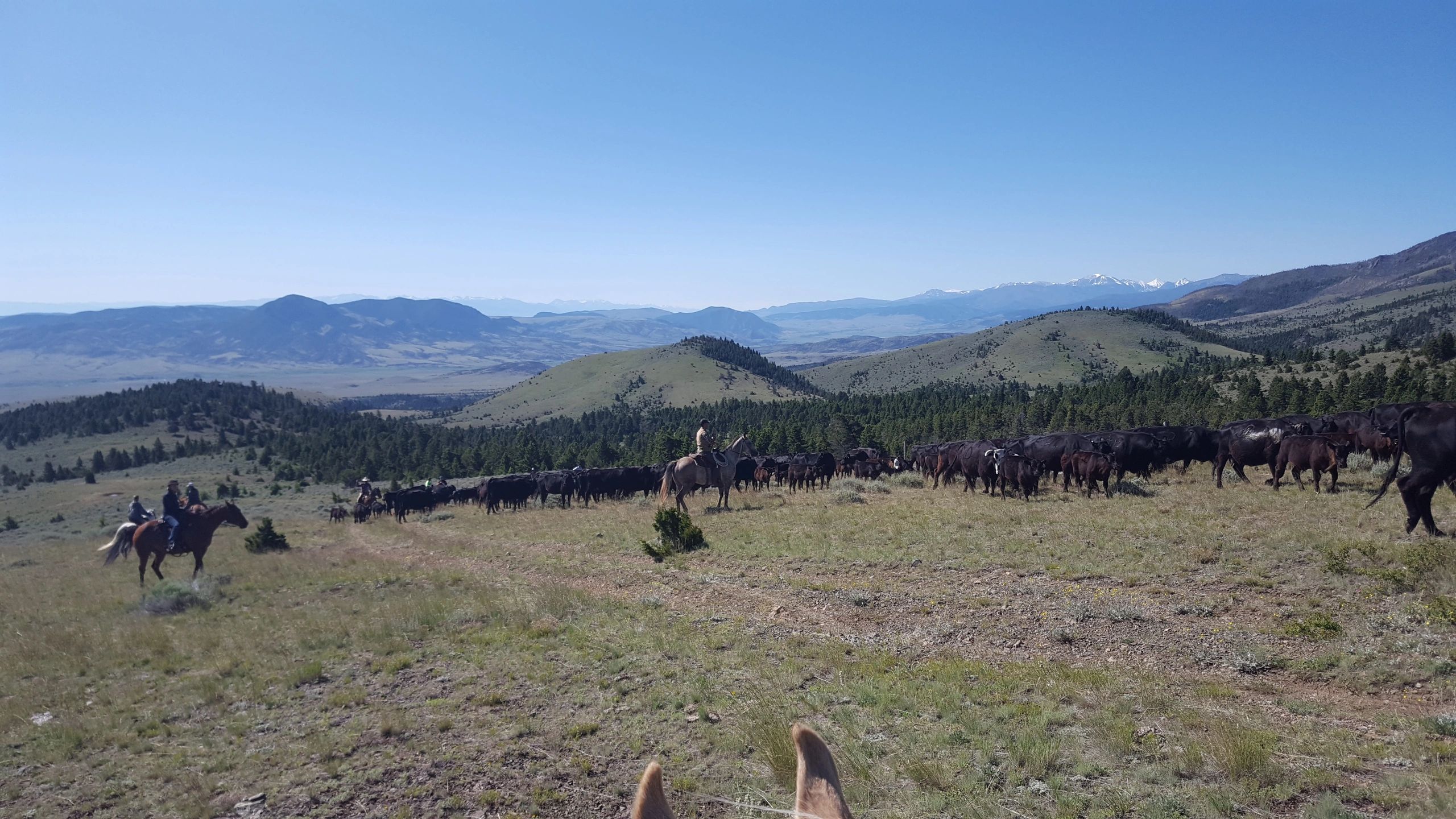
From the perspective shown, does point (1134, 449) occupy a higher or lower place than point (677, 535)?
higher

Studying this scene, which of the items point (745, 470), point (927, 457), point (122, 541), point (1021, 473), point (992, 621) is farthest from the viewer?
point (745, 470)

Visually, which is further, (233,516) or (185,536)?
(233,516)

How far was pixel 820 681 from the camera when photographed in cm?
832

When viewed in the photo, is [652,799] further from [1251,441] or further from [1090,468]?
[1251,441]

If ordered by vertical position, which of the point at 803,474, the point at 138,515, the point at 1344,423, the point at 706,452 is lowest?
the point at 803,474

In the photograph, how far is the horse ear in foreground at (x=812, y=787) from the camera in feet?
7.03

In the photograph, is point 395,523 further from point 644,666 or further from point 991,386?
point 991,386

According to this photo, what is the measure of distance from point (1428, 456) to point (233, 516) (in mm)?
28458

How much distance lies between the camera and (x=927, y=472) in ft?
114

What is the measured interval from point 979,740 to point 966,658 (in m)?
2.63

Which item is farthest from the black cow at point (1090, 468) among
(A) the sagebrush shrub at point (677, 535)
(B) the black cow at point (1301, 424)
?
(A) the sagebrush shrub at point (677, 535)

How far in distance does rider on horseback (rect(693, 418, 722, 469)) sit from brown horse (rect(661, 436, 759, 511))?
0.18 meters

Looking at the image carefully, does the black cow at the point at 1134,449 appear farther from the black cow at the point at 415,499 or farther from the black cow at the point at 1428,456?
the black cow at the point at 415,499

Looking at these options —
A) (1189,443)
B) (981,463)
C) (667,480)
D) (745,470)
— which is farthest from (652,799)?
(745,470)
